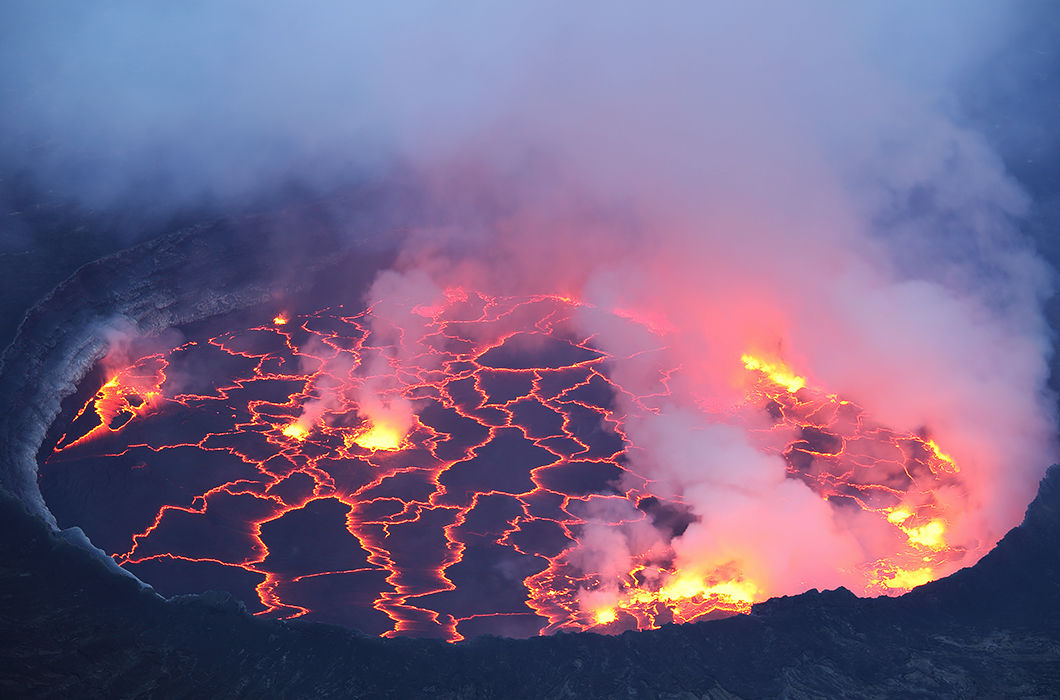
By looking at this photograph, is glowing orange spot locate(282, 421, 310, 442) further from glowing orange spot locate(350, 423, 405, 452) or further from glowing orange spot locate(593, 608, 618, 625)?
glowing orange spot locate(593, 608, 618, 625)

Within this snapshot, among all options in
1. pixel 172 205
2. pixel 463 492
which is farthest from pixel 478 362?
pixel 172 205

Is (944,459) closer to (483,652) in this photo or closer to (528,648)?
(528,648)

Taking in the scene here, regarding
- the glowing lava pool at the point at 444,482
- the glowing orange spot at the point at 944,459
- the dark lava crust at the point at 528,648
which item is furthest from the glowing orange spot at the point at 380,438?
the glowing orange spot at the point at 944,459

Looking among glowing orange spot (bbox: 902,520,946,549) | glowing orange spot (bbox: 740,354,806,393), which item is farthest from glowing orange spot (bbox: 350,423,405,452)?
glowing orange spot (bbox: 902,520,946,549)

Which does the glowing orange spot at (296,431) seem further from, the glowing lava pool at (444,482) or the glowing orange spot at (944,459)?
the glowing orange spot at (944,459)

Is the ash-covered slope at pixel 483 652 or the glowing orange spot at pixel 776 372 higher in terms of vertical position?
the glowing orange spot at pixel 776 372

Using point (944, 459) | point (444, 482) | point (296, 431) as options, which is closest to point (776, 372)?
point (944, 459)
